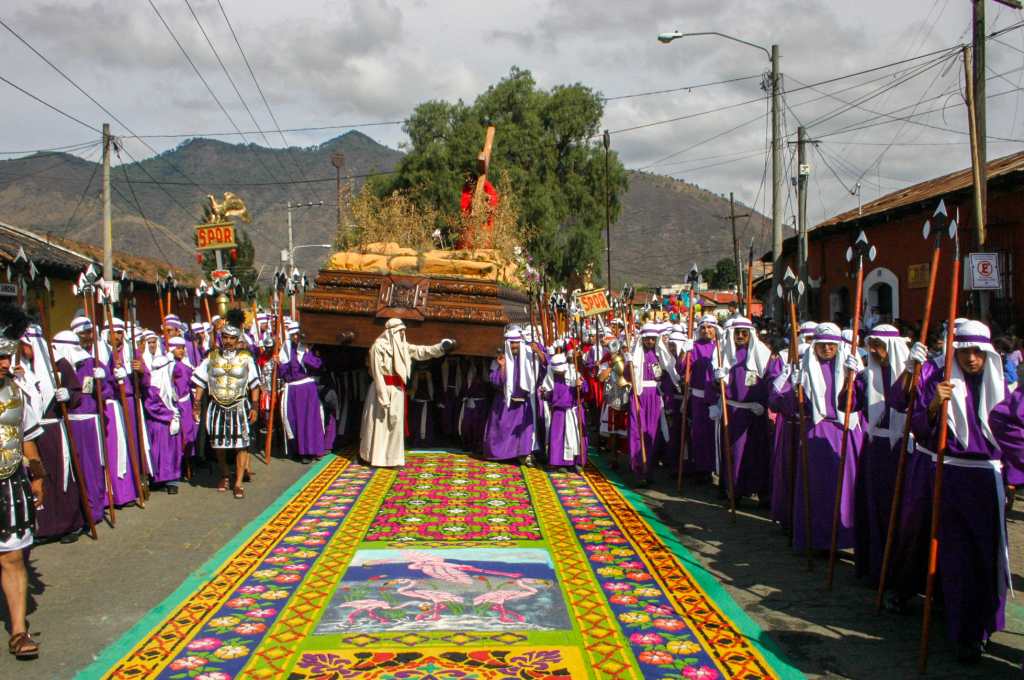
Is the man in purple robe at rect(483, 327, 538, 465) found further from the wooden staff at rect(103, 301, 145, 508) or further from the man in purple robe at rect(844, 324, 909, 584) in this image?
the man in purple robe at rect(844, 324, 909, 584)

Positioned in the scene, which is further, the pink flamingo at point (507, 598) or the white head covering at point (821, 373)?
the white head covering at point (821, 373)

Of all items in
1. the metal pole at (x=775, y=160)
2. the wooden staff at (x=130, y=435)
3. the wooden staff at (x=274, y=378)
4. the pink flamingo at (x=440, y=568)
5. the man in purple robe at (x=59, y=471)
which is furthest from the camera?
the metal pole at (x=775, y=160)

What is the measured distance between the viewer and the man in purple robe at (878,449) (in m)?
5.79

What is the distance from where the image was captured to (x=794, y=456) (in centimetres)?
712

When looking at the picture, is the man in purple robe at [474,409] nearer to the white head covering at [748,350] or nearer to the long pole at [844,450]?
the white head covering at [748,350]

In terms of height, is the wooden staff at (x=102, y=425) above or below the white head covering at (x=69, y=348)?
below

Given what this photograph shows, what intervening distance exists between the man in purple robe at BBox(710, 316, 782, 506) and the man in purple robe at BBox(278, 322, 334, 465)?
17.2ft

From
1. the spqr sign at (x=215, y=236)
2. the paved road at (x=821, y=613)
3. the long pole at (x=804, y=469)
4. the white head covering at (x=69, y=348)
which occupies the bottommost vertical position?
the paved road at (x=821, y=613)

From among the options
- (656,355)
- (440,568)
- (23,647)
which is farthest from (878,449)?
(23,647)

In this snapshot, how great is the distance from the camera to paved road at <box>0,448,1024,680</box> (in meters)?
4.71

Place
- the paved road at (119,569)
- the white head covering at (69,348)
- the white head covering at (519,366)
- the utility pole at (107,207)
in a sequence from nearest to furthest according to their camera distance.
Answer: the paved road at (119,569) < the white head covering at (69,348) < the white head covering at (519,366) < the utility pole at (107,207)

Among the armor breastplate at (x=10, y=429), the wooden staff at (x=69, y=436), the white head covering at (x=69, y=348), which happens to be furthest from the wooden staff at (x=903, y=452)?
the white head covering at (x=69, y=348)

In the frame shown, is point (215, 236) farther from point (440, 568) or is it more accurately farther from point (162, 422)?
point (440, 568)

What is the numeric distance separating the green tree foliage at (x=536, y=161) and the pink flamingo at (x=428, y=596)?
87.9 feet
